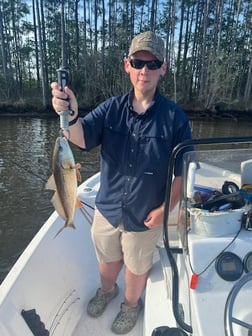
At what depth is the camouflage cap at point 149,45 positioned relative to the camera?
6.05ft

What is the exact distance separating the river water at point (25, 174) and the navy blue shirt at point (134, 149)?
8.93 ft

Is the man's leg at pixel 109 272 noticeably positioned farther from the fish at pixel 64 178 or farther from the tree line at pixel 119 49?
the tree line at pixel 119 49

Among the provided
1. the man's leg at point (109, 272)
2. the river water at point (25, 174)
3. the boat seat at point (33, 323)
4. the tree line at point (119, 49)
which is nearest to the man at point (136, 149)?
the man's leg at point (109, 272)

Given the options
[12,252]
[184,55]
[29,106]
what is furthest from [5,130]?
[184,55]

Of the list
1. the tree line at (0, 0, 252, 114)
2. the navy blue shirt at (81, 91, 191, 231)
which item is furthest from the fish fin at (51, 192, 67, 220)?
the tree line at (0, 0, 252, 114)

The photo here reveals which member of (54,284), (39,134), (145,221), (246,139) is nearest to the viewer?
(246,139)

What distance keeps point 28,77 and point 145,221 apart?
29235 mm

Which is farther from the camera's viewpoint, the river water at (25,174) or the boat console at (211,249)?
the river water at (25,174)

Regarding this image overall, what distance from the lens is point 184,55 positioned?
28.8 metres

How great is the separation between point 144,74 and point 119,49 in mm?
24734

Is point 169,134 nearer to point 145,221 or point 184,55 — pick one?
point 145,221

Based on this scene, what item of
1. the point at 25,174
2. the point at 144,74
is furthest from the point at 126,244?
the point at 25,174

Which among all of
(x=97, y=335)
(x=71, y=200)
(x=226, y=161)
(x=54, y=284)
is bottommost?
(x=97, y=335)

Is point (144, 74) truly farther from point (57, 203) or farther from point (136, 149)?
point (57, 203)
